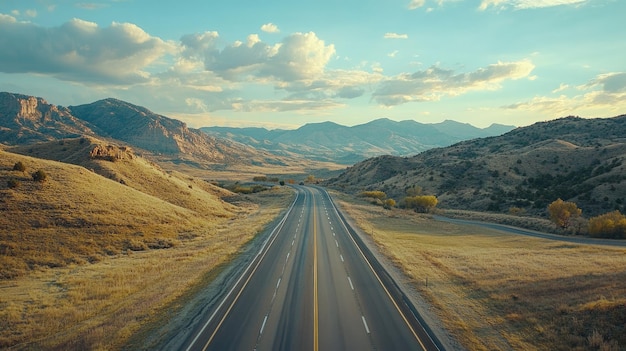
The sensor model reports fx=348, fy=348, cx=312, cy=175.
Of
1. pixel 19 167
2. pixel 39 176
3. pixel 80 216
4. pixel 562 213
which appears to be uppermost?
pixel 19 167

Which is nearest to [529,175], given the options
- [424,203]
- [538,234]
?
[424,203]

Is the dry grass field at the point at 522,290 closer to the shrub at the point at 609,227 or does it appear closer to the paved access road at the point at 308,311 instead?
the paved access road at the point at 308,311

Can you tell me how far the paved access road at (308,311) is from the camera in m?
15.7

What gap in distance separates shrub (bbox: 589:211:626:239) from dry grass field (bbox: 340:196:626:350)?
7.33 metres

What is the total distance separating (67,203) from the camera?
3775 centimetres

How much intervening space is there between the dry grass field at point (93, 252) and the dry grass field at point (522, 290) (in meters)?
16.5

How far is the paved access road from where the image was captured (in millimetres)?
15734

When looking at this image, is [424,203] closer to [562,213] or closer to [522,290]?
[562,213]

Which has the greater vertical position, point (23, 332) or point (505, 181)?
point (505, 181)

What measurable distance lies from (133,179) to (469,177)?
86.7 metres

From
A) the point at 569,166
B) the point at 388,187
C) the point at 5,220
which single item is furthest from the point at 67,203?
the point at 569,166

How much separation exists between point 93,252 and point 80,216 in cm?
659

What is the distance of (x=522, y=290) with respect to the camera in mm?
21984

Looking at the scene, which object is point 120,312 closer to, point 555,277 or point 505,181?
point 555,277
